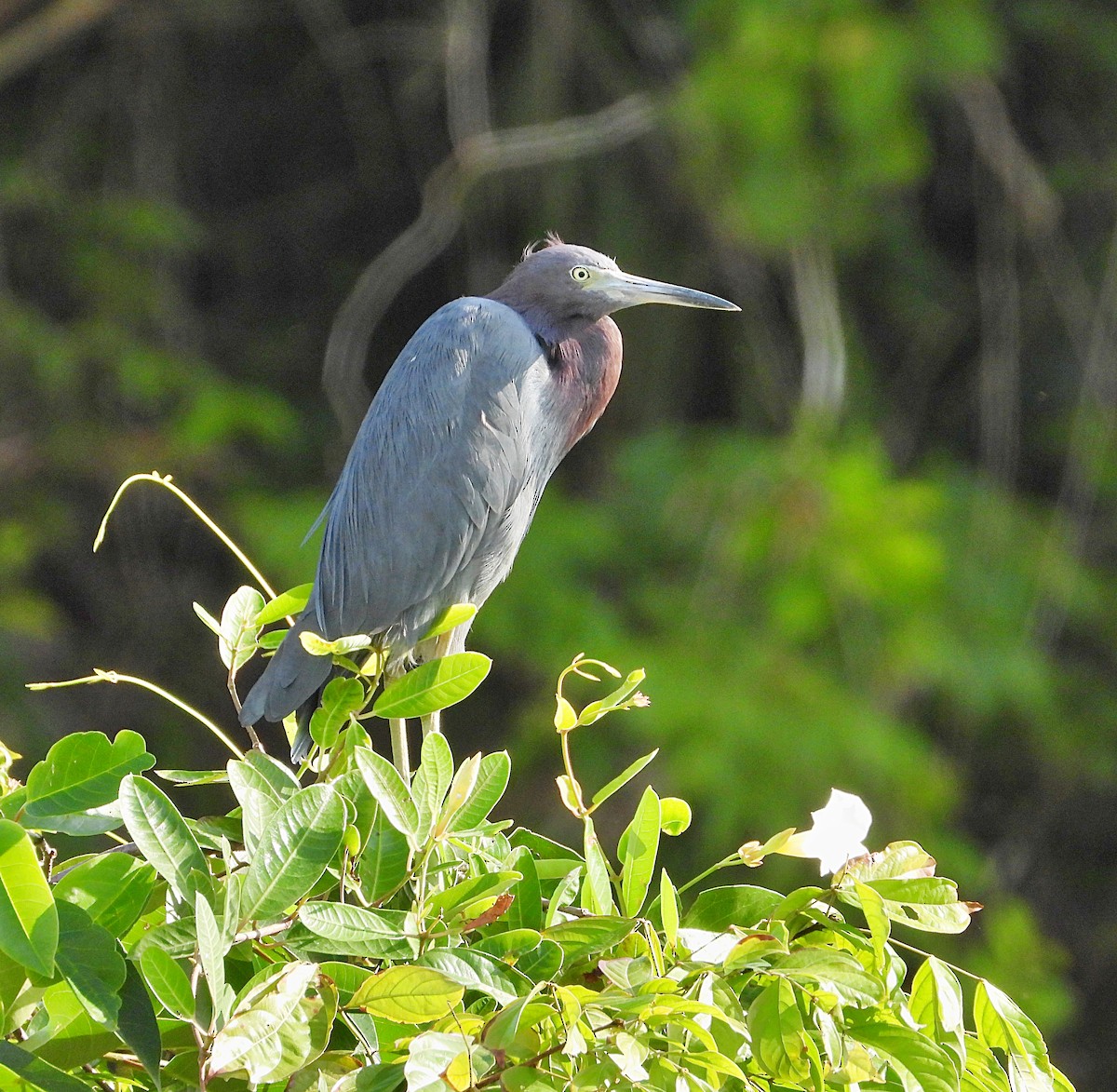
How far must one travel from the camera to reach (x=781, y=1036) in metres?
0.85

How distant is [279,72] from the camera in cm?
500

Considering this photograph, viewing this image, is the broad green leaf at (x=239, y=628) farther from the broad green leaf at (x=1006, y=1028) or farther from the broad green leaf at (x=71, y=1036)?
the broad green leaf at (x=1006, y=1028)

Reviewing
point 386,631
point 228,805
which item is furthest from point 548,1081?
point 228,805

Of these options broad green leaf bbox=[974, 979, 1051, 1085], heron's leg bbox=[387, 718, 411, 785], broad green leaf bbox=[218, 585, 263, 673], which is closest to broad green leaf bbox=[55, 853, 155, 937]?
broad green leaf bbox=[218, 585, 263, 673]

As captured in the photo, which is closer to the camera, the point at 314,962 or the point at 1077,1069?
the point at 314,962

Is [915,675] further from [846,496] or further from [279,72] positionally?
[279,72]

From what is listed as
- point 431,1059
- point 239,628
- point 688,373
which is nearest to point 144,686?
point 239,628

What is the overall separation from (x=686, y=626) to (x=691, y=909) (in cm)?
287

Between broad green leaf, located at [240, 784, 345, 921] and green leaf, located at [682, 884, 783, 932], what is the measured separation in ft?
0.80

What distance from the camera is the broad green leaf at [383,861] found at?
926 mm

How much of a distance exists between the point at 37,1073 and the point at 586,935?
309mm

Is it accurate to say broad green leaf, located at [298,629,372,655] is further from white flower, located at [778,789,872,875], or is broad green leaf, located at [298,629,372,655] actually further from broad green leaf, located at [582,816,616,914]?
white flower, located at [778,789,872,875]

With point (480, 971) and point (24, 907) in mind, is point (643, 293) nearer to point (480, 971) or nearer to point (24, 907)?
point (480, 971)

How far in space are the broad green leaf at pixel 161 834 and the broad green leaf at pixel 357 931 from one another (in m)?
0.07
